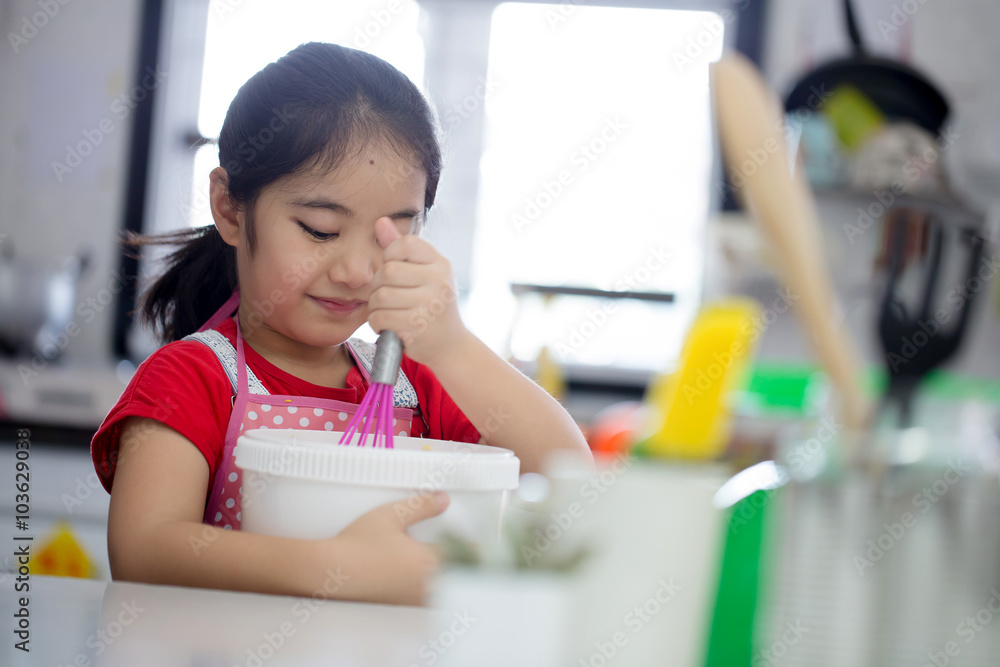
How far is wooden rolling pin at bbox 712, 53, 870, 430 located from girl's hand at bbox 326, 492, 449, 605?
1.07 feet

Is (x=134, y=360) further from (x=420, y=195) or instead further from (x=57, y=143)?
(x=420, y=195)

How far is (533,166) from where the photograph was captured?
2.53 metres

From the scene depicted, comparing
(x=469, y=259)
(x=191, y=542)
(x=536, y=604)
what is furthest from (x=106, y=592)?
(x=469, y=259)

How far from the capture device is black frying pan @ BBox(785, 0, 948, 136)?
138cm

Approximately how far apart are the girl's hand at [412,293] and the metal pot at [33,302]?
182cm

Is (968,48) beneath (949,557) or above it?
above

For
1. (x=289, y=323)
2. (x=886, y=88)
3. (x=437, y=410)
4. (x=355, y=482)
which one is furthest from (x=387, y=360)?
(x=886, y=88)

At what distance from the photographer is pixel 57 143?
268 cm

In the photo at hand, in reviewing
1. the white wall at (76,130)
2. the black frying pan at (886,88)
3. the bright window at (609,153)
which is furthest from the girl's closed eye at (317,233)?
the white wall at (76,130)

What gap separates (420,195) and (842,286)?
150 cm

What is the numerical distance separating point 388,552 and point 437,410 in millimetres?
524

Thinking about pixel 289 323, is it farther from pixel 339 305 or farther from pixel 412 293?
pixel 412 293

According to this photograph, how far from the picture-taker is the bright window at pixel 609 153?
97.9 inches

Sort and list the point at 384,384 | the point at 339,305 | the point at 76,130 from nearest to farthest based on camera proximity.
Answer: the point at 384,384 < the point at 339,305 < the point at 76,130
